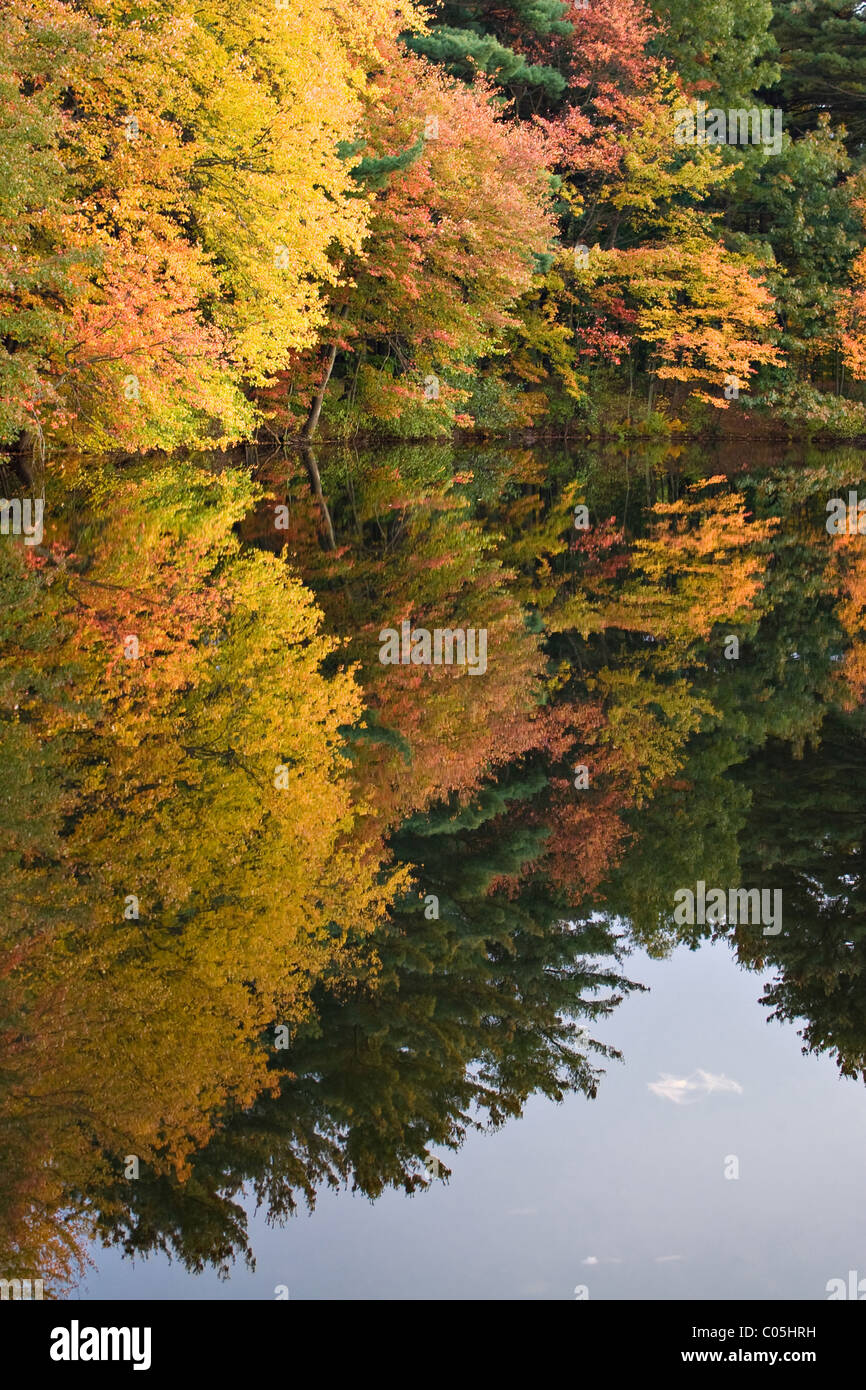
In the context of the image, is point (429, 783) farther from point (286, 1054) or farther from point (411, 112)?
point (411, 112)

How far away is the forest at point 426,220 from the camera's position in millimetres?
20125

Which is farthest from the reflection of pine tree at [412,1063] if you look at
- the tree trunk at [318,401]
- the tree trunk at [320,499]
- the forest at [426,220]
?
the tree trunk at [318,401]

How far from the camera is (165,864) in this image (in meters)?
6.42

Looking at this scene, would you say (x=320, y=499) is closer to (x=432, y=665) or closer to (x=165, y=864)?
(x=432, y=665)

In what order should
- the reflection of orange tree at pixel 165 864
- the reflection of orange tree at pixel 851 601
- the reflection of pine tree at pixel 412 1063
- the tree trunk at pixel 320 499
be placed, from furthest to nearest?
the tree trunk at pixel 320 499
the reflection of orange tree at pixel 851 601
the reflection of orange tree at pixel 165 864
the reflection of pine tree at pixel 412 1063

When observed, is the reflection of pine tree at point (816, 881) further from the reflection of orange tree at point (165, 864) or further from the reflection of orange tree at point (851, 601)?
the reflection of orange tree at point (165, 864)

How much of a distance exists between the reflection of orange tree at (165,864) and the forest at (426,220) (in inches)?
328

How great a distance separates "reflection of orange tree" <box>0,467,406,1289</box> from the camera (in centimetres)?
460

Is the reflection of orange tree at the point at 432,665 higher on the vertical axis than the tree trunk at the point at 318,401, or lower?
lower

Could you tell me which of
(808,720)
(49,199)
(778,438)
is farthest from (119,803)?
(778,438)

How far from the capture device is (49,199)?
17.9 m

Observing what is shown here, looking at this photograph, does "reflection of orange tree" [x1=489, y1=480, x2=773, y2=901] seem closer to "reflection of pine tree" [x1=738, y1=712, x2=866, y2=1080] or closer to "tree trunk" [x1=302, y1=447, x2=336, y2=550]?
"reflection of pine tree" [x1=738, y1=712, x2=866, y2=1080]

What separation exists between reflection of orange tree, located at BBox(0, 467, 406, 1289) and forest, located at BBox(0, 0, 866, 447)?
27.3ft

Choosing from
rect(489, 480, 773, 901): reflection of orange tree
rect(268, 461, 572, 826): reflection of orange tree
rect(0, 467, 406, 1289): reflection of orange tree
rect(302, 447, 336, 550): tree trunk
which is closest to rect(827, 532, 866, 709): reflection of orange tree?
rect(489, 480, 773, 901): reflection of orange tree
